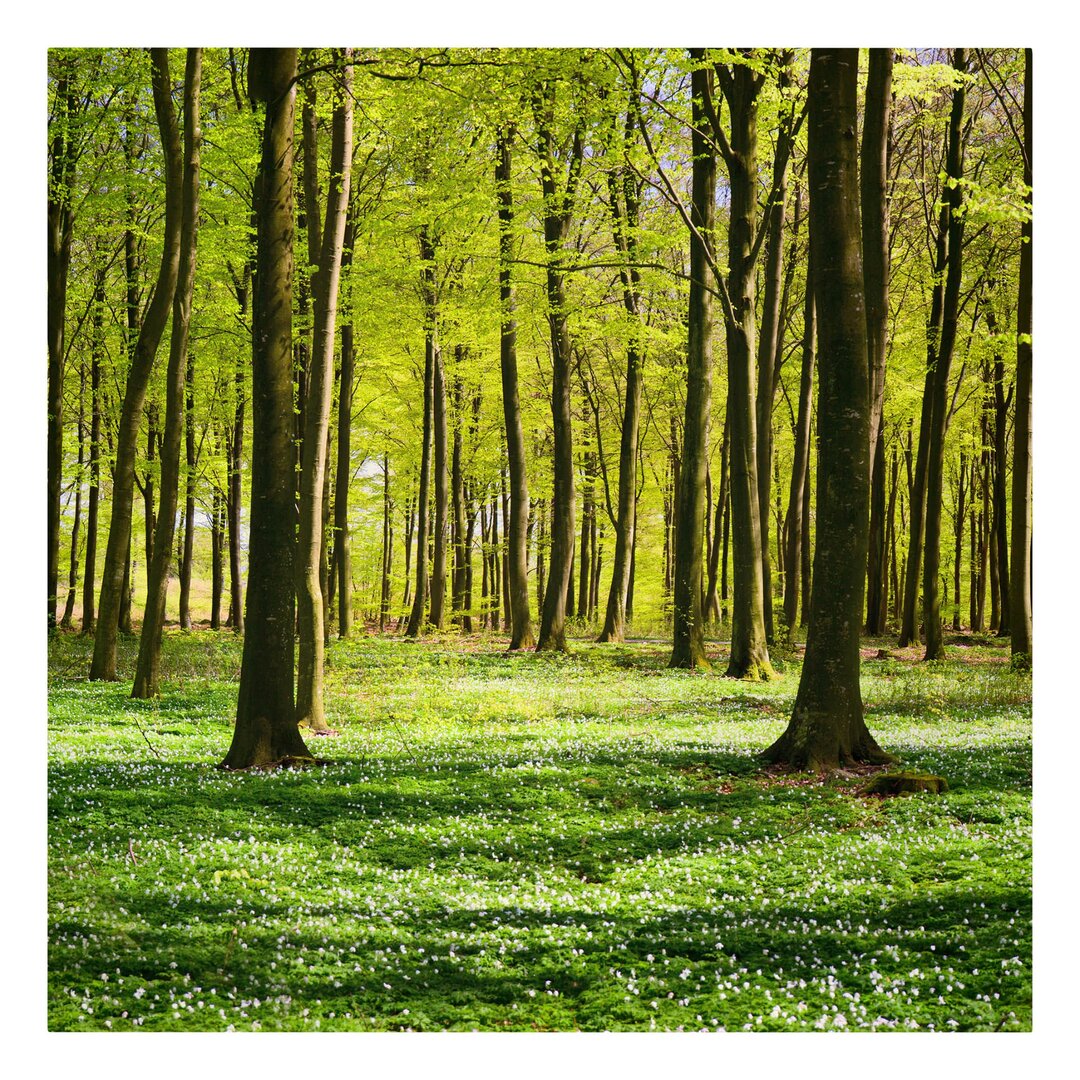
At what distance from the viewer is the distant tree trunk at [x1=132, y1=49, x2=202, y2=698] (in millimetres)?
10047

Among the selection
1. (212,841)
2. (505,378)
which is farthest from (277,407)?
(505,378)

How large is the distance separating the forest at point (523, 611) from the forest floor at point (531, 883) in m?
0.03

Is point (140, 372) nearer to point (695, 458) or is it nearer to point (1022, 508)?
point (695, 458)

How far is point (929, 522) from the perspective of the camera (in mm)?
15781

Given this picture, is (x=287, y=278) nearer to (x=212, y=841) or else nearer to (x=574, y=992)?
(x=212, y=841)

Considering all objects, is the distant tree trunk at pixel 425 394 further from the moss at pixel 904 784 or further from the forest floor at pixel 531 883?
the moss at pixel 904 784

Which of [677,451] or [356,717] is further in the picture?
[677,451]

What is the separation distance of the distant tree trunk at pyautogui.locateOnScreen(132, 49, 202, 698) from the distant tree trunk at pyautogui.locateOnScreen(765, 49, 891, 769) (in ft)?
21.2

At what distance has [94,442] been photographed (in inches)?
754

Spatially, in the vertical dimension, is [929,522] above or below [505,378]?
below

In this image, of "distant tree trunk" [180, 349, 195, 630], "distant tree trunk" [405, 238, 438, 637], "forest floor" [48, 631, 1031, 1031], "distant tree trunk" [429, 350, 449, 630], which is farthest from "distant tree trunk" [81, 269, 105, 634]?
"forest floor" [48, 631, 1031, 1031]

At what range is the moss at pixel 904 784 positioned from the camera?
6.86 m
